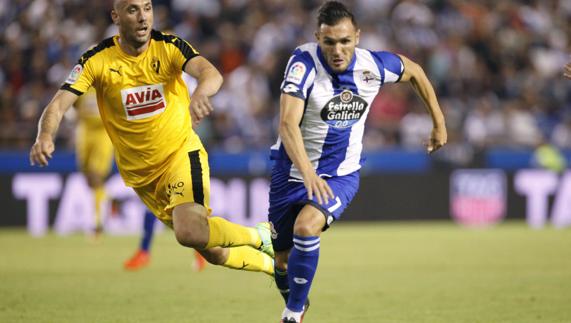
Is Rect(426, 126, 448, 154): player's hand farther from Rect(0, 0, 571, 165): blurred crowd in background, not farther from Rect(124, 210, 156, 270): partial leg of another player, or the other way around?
Rect(0, 0, 571, 165): blurred crowd in background

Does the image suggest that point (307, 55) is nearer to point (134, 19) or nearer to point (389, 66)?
point (389, 66)

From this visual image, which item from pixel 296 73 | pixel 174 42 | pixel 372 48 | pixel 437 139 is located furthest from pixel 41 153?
pixel 372 48

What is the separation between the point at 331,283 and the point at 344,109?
331 cm

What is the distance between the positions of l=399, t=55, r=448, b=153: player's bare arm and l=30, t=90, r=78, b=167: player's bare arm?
8.37 ft

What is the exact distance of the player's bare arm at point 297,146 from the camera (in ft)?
21.4

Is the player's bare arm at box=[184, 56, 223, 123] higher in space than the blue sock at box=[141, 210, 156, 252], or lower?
higher

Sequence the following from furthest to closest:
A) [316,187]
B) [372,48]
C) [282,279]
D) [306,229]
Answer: [372,48] < [282,279] < [306,229] < [316,187]

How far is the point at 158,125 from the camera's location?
794 cm

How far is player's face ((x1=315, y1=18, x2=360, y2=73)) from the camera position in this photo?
696 cm

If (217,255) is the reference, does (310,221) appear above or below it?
above

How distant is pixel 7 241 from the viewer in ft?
48.8

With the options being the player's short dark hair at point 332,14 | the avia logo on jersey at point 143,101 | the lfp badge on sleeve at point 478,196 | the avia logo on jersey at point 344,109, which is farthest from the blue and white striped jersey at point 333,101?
the lfp badge on sleeve at point 478,196

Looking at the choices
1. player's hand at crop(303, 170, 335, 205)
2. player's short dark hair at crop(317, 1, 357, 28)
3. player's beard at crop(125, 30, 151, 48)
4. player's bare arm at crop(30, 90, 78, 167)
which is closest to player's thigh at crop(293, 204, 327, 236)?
player's hand at crop(303, 170, 335, 205)

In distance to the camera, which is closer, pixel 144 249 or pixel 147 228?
pixel 147 228
